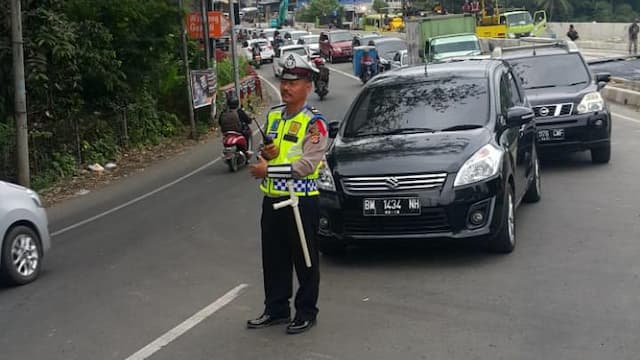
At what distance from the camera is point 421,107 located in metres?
9.30

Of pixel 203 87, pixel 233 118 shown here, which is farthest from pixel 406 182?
pixel 203 87

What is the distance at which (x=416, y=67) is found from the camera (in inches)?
409

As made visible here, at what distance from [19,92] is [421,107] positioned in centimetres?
804

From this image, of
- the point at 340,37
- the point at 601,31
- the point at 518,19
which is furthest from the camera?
the point at 601,31

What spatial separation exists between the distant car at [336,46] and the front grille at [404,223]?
4800cm

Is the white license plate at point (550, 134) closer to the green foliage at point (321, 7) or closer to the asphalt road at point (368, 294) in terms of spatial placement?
the asphalt road at point (368, 294)

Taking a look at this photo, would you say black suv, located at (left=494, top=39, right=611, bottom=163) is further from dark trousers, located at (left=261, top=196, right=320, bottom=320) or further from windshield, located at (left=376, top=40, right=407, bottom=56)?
windshield, located at (left=376, top=40, right=407, bottom=56)

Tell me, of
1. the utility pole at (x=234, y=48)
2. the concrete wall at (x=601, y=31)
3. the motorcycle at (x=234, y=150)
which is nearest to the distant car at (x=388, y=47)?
the utility pole at (x=234, y=48)

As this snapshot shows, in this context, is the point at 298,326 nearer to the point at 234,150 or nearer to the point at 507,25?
the point at 234,150

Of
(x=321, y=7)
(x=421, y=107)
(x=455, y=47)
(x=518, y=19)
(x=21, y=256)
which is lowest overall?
(x=21, y=256)

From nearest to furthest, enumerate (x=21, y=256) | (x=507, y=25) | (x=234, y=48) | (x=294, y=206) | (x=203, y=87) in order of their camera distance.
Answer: (x=294, y=206)
(x=21, y=256)
(x=203, y=87)
(x=234, y=48)
(x=507, y=25)

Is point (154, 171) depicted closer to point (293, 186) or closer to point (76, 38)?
point (76, 38)

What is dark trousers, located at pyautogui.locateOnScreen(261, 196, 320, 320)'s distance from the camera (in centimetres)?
630

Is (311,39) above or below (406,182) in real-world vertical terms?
above
